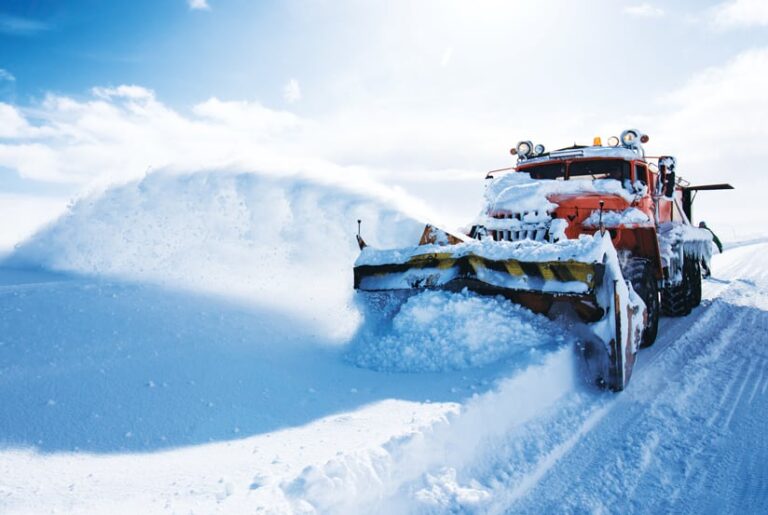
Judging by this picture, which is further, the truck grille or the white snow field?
the truck grille

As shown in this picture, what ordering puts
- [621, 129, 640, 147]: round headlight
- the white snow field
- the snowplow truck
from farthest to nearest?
[621, 129, 640, 147]: round headlight, the snowplow truck, the white snow field

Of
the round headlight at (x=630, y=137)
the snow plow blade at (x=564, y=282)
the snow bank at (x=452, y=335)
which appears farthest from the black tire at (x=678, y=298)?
the snow bank at (x=452, y=335)

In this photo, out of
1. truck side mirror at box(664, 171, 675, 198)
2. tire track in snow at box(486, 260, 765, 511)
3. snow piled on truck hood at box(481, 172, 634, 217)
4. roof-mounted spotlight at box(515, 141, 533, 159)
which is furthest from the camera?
roof-mounted spotlight at box(515, 141, 533, 159)

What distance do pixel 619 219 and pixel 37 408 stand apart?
5194mm

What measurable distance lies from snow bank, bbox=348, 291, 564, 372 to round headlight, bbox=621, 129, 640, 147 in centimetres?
309

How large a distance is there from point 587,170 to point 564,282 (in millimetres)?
2675

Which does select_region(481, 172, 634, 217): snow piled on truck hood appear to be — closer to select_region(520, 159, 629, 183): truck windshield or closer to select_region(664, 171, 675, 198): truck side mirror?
select_region(520, 159, 629, 183): truck windshield

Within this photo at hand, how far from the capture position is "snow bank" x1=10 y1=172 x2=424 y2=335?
536 centimetres

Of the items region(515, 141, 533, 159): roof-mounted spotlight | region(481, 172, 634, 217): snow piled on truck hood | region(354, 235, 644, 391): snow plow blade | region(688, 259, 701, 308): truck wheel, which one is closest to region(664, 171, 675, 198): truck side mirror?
region(481, 172, 634, 217): snow piled on truck hood

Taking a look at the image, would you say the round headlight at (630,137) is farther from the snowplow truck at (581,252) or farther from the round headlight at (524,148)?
the round headlight at (524,148)

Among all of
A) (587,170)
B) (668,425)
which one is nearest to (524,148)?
(587,170)

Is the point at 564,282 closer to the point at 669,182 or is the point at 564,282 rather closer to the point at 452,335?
the point at 452,335

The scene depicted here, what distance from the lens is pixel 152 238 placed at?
5871mm

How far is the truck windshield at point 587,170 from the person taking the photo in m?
5.76
